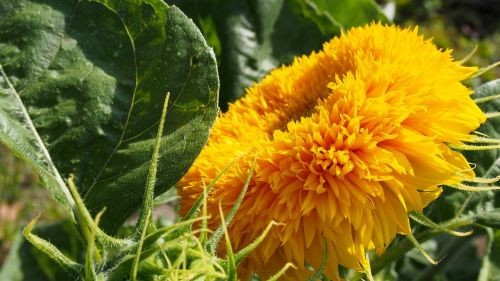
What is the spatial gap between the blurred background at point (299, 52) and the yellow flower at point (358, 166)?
7.5 inches

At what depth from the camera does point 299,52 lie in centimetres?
122

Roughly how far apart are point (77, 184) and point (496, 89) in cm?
53

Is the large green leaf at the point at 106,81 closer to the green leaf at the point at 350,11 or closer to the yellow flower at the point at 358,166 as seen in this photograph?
the yellow flower at the point at 358,166

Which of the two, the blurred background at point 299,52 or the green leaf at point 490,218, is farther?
the blurred background at point 299,52

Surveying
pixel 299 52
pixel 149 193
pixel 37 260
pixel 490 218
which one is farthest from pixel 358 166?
pixel 37 260

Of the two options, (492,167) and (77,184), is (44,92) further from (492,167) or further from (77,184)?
(492,167)

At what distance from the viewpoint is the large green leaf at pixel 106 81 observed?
76cm

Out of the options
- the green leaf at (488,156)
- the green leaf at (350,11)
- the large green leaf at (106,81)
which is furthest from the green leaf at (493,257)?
the large green leaf at (106,81)

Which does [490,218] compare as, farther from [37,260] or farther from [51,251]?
[37,260]

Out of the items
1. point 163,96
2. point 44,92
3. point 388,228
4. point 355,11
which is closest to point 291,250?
point 388,228

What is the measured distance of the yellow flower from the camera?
680 mm

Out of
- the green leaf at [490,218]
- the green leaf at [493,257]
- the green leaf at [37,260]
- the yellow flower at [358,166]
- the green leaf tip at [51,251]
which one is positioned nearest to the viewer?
the green leaf tip at [51,251]

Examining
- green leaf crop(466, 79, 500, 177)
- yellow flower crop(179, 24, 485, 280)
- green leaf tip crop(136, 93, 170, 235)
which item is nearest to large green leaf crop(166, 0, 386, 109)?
green leaf crop(466, 79, 500, 177)

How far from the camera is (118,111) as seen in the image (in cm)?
79
